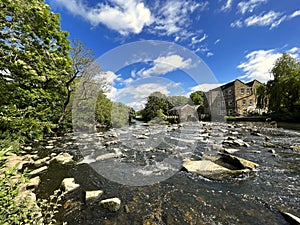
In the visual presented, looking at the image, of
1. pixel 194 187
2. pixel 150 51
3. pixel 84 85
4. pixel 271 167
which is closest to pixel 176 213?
pixel 194 187

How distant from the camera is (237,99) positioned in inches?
1437

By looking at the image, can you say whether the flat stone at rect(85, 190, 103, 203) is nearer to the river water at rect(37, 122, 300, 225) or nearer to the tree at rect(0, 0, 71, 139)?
the river water at rect(37, 122, 300, 225)

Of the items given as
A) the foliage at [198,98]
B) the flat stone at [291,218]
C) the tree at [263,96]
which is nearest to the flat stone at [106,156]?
the flat stone at [291,218]

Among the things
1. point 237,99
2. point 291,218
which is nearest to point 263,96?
point 237,99

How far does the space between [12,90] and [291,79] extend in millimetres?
26765

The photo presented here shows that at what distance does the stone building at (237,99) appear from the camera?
1433 inches

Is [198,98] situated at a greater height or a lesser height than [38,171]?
greater

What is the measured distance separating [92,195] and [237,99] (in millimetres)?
40825

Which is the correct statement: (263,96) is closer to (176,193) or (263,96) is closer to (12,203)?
(176,193)

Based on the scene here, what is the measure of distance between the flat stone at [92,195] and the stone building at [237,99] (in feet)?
127

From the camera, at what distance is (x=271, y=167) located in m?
4.85

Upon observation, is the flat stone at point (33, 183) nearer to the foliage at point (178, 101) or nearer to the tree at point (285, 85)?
the tree at point (285, 85)

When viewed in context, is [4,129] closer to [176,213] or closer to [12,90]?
[12,90]

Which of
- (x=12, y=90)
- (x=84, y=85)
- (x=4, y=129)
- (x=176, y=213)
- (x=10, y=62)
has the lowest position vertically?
(x=176, y=213)
